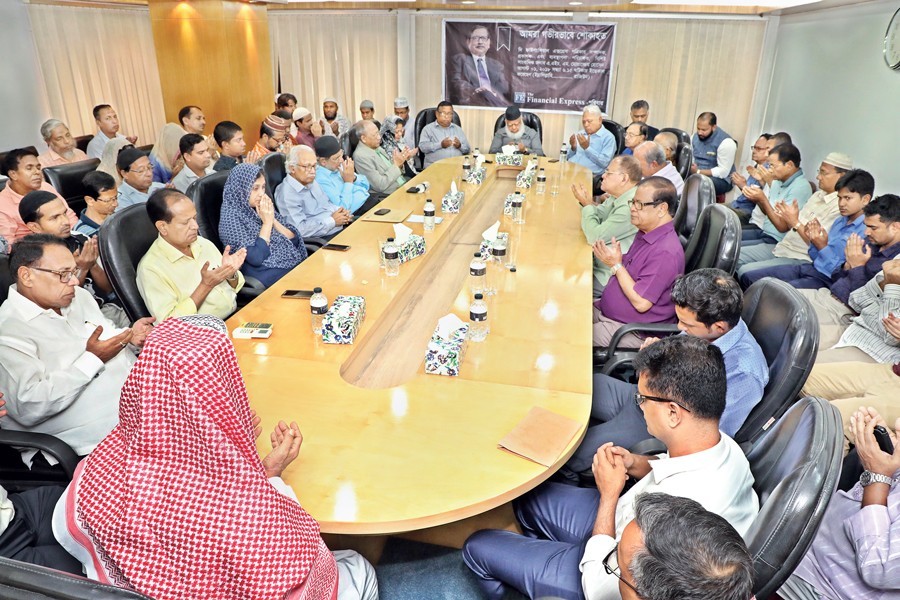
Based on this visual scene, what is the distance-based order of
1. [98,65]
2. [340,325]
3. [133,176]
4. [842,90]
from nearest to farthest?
[340,325], [133,176], [842,90], [98,65]

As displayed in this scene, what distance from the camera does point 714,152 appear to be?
21.6 ft

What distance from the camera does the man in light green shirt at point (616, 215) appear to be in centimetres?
337

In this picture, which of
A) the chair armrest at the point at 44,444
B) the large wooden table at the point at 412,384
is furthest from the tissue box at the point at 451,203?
the chair armrest at the point at 44,444

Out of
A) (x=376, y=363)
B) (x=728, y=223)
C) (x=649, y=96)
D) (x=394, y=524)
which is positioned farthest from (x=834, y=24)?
(x=394, y=524)

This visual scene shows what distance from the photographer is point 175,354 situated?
109cm

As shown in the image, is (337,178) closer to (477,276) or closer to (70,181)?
(70,181)

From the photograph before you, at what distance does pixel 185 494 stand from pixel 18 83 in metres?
6.87

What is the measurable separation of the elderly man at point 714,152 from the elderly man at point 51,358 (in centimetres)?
570

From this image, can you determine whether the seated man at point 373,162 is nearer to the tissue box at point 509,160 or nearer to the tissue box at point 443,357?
the tissue box at point 509,160

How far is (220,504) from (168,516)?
93 mm

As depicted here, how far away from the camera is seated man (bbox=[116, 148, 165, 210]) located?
3.91 m

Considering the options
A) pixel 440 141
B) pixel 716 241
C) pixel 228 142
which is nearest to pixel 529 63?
pixel 440 141

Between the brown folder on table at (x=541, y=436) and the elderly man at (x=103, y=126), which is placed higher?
the elderly man at (x=103, y=126)

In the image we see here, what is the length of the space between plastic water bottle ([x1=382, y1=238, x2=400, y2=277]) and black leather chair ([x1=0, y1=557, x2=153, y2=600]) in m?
2.14
